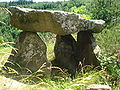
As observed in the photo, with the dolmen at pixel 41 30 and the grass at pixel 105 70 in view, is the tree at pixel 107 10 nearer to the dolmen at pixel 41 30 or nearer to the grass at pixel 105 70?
the grass at pixel 105 70

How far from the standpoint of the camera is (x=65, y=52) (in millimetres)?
7402

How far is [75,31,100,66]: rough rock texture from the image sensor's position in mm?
6727

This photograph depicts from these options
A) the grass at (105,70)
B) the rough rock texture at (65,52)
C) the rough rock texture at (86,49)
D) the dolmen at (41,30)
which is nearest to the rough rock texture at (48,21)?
the dolmen at (41,30)

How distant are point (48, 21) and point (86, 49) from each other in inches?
83.7

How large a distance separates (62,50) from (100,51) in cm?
136

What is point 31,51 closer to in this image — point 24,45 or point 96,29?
point 24,45

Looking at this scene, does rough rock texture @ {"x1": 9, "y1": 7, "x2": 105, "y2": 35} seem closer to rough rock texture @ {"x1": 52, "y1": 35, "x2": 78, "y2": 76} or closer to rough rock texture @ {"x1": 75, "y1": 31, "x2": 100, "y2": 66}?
rough rock texture @ {"x1": 75, "y1": 31, "x2": 100, "y2": 66}

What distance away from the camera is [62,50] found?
24.4 feet

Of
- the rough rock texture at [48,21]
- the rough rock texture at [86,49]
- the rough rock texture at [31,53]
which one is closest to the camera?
the rough rock texture at [48,21]

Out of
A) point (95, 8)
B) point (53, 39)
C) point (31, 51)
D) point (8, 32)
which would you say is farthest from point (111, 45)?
point (8, 32)

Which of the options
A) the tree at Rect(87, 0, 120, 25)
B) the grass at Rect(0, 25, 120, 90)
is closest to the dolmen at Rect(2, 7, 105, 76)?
the grass at Rect(0, 25, 120, 90)

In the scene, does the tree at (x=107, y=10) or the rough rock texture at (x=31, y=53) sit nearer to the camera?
the rough rock texture at (x=31, y=53)

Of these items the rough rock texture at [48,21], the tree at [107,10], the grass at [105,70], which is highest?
the tree at [107,10]

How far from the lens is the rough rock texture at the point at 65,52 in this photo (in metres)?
7.29
